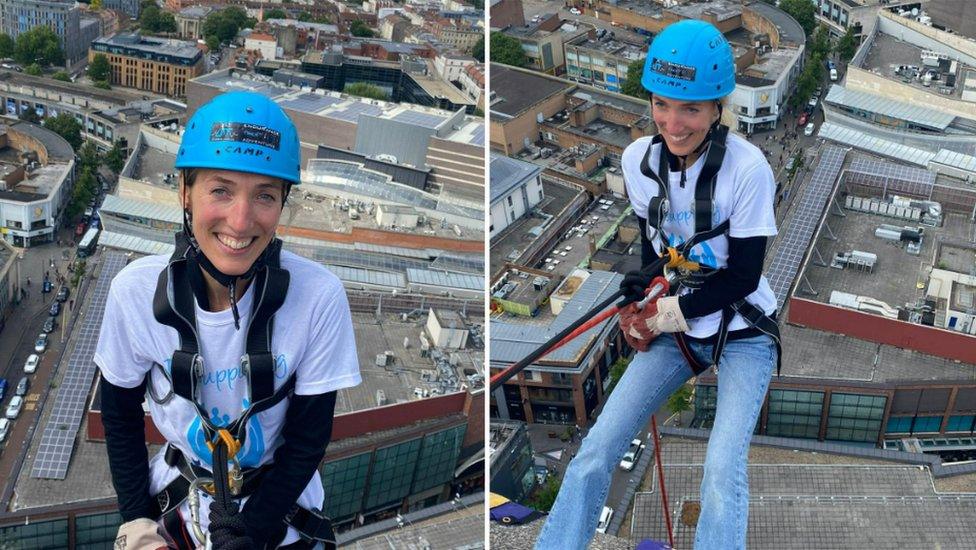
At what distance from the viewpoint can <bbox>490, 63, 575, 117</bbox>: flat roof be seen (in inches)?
1362

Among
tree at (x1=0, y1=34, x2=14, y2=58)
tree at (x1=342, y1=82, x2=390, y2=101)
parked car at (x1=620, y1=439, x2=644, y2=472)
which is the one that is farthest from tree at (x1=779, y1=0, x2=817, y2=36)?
tree at (x1=0, y1=34, x2=14, y2=58)

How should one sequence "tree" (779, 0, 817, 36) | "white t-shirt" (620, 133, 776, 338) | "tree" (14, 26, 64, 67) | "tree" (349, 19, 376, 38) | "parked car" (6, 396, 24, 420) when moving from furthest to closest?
"tree" (349, 19, 376, 38)
"tree" (14, 26, 64, 67)
"tree" (779, 0, 817, 36)
"parked car" (6, 396, 24, 420)
"white t-shirt" (620, 133, 776, 338)

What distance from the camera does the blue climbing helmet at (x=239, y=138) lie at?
3.75 meters

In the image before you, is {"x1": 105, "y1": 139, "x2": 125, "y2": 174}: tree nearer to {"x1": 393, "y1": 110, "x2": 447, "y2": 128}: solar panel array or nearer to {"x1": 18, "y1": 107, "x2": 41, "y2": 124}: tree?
{"x1": 18, "y1": 107, "x2": 41, "y2": 124}: tree

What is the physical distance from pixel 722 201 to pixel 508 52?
36.4 metres

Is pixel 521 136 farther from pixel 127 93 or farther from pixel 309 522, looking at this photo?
pixel 309 522

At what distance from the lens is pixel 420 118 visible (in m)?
38.2

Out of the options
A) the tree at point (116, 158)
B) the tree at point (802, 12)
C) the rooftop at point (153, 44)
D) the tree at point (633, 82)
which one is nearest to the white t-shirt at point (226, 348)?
the tree at point (633, 82)

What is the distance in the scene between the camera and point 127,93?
50.0 metres

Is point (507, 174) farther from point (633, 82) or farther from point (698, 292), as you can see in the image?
point (698, 292)

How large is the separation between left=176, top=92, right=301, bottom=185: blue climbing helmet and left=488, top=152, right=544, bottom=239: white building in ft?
79.3

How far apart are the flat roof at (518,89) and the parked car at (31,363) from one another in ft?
45.4

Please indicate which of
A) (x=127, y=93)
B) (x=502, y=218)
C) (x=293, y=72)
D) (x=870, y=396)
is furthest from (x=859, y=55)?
(x=127, y=93)

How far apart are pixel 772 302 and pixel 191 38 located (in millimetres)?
57089
